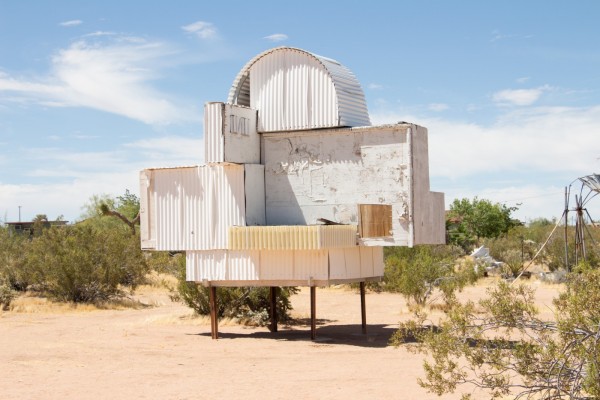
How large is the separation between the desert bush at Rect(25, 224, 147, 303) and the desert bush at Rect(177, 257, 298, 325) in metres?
5.76

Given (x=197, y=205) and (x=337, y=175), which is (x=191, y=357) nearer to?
(x=197, y=205)

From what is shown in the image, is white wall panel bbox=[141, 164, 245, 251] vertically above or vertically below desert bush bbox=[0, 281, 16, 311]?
above

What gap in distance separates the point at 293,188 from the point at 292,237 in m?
2.06

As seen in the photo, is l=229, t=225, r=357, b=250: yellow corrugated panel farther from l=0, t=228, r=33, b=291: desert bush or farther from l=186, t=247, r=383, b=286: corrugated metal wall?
l=0, t=228, r=33, b=291: desert bush

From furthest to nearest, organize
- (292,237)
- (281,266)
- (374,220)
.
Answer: (374,220)
(281,266)
(292,237)

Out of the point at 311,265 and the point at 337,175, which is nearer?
the point at 311,265

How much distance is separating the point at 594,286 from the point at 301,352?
9.25m

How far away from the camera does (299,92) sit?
1969 cm

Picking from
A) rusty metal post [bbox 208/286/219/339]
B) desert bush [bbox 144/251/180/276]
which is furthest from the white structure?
desert bush [bbox 144/251/180/276]

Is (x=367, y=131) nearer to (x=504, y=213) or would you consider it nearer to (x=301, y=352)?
(x=301, y=352)

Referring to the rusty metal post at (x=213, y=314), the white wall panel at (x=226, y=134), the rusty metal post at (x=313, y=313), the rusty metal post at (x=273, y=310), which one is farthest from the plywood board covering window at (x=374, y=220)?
the rusty metal post at (x=273, y=310)

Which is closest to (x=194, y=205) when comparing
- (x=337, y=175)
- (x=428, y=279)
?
(x=337, y=175)

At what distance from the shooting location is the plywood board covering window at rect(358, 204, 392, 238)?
18.8 m

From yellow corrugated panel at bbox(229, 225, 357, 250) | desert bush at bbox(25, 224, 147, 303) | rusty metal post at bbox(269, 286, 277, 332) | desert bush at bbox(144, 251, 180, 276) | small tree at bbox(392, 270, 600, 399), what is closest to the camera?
small tree at bbox(392, 270, 600, 399)
